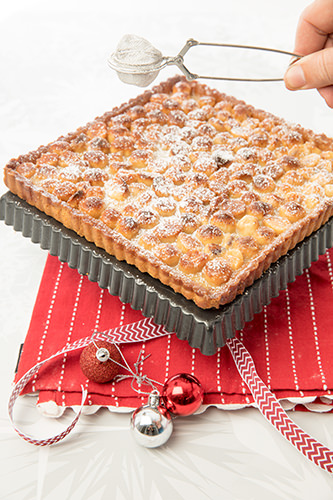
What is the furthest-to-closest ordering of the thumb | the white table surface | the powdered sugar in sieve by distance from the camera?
the powdered sugar in sieve, the thumb, the white table surface

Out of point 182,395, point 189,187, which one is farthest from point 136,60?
point 182,395

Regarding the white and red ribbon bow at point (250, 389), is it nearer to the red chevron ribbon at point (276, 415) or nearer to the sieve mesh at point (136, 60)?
the red chevron ribbon at point (276, 415)

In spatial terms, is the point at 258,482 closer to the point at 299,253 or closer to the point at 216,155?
the point at 299,253

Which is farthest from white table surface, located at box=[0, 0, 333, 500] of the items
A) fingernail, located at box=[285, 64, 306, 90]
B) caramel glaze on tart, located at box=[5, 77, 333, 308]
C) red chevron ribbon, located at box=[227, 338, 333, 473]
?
fingernail, located at box=[285, 64, 306, 90]

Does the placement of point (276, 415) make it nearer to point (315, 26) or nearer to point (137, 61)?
point (137, 61)

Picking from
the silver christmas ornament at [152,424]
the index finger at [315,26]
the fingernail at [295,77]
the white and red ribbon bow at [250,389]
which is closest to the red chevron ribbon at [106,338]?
the white and red ribbon bow at [250,389]

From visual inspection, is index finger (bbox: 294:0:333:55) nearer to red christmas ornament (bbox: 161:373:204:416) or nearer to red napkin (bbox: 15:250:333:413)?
red napkin (bbox: 15:250:333:413)
